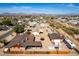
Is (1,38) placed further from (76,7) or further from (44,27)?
(76,7)

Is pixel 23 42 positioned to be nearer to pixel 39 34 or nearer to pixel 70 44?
pixel 39 34

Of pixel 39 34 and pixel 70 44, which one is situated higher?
pixel 39 34

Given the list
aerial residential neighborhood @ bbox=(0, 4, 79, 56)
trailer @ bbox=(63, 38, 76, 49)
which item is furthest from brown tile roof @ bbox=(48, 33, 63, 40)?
trailer @ bbox=(63, 38, 76, 49)

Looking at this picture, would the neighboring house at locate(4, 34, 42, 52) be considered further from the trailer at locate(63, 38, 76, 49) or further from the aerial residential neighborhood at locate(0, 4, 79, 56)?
the trailer at locate(63, 38, 76, 49)

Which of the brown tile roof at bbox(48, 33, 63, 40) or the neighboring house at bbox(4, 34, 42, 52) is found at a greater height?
the brown tile roof at bbox(48, 33, 63, 40)

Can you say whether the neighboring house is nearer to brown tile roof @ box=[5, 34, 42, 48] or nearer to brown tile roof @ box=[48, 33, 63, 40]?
brown tile roof @ box=[5, 34, 42, 48]

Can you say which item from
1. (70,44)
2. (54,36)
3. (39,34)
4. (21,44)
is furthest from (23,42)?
(70,44)

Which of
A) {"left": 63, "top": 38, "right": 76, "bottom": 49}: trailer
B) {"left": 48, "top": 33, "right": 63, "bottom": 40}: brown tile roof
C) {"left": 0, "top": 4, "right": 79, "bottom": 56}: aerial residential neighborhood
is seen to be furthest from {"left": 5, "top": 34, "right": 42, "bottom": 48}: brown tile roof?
{"left": 63, "top": 38, "right": 76, "bottom": 49}: trailer

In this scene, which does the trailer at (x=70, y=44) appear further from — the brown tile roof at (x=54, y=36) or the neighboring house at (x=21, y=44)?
the neighboring house at (x=21, y=44)

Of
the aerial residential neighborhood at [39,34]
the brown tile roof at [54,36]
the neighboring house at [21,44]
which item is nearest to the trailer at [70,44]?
the aerial residential neighborhood at [39,34]
